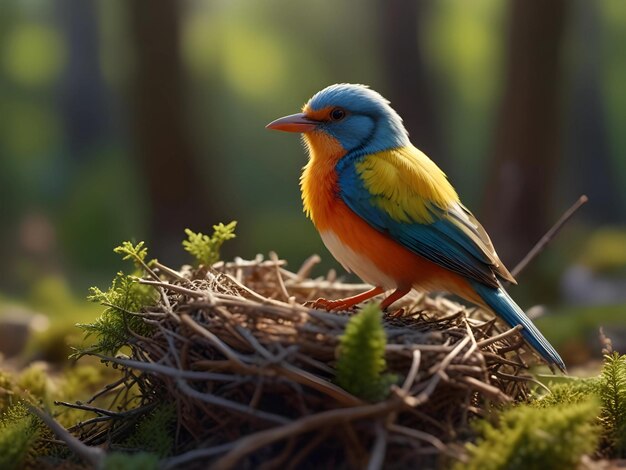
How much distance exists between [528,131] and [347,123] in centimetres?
546

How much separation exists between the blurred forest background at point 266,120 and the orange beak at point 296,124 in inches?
102

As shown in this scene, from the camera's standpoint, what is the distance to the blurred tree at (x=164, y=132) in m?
10.7

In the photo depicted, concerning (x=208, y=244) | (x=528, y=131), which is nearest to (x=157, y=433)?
(x=208, y=244)

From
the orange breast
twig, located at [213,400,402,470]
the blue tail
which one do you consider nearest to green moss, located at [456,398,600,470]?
twig, located at [213,400,402,470]

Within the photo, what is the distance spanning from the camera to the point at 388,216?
13.8 feet

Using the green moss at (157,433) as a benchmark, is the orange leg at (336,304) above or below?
above

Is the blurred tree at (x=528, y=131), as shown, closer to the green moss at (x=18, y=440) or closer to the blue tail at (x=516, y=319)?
the blue tail at (x=516, y=319)

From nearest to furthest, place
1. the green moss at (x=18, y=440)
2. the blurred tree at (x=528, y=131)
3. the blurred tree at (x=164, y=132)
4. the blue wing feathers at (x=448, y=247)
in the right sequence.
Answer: the green moss at (x=18, y=440) → the blue wing feathers at (x=448, y=247) → the blurred tree at (x=528, y=131) → the blurred tree at (x=164, y=132)

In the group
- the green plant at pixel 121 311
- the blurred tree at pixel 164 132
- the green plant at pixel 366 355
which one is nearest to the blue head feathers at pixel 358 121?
the green plant at pixel 121 311

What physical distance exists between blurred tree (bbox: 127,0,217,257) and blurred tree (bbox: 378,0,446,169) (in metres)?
4.08

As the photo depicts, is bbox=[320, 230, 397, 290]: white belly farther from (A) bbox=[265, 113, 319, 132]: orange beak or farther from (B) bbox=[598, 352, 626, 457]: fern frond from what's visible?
(B) bbox=[598, 352, 626, 457]: fern frond

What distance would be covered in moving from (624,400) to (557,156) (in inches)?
252

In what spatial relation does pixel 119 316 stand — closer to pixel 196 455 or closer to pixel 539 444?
pixel 196 455

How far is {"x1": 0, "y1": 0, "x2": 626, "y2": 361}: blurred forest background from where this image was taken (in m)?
9.59
